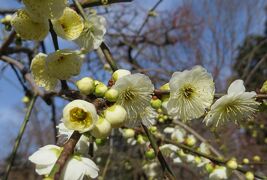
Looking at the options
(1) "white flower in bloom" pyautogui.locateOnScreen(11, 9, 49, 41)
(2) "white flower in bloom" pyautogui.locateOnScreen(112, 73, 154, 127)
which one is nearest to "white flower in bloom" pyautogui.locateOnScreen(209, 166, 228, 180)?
(2) "white flower in bloom" pyautogui.locateOnScreen(112, 73, 154, 127)

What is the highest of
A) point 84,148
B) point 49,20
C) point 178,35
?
point 49,20

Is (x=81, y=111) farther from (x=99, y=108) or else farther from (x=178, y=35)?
(x=178, y=35)

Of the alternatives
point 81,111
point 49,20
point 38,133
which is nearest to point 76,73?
point 49,20

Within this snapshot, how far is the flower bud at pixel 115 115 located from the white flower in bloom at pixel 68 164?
0.11m

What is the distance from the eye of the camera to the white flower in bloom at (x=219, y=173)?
5.77 ft

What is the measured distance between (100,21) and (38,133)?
11863mm

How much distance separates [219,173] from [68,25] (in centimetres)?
109

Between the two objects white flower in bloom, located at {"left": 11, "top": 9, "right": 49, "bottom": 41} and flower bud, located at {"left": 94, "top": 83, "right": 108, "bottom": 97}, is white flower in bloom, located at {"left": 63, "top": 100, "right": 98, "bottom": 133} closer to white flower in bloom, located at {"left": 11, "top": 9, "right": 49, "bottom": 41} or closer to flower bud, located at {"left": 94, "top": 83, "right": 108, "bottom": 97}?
flower bud, located at {"left": 94, "top": 83, "right": 108, "bottom": 97}

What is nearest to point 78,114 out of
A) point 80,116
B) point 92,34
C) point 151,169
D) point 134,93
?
point 80,116

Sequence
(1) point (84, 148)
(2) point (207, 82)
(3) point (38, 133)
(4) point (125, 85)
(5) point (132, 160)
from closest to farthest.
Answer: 1. (4) point (125, 85)
2. (2) point (207, 82)
3. (1) point (84, 148)
4. (5) point (132, 160)
5. (3) point (38, 133)

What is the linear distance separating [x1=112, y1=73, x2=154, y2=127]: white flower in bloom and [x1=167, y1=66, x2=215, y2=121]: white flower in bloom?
2.8 inches

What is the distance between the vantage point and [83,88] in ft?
2.89

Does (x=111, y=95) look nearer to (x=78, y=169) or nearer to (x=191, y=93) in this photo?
(x=78, y=169)

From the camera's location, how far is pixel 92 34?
1.23 metres
